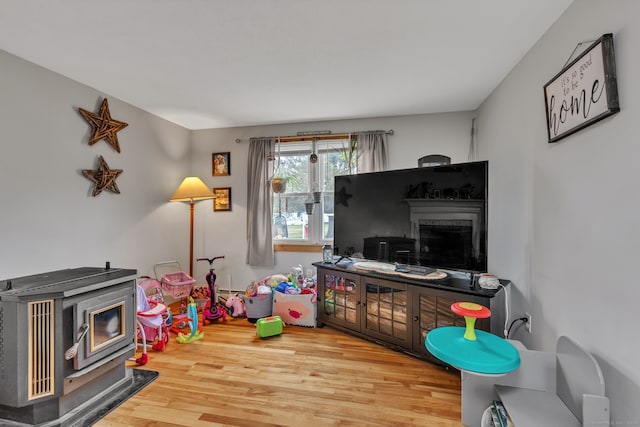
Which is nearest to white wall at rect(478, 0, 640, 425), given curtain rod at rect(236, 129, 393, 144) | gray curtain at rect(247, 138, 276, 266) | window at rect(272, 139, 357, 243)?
curtain rod at rect(236, 129, 393, 144)

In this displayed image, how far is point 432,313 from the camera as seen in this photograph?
2293mm

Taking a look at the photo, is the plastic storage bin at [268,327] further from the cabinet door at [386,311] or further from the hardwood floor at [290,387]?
the cabinet door at [386,311]

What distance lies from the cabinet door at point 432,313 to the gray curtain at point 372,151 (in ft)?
5.16

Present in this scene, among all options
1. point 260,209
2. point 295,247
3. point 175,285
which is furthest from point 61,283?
point 295,247

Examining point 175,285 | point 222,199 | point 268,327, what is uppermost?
point 222,199

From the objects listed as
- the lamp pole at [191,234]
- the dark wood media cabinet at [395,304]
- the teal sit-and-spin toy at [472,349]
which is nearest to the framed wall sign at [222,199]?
the lamp pole at [191,234]

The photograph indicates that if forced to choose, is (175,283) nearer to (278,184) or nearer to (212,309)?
(212,309)

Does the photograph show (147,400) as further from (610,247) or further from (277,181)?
(610,247)

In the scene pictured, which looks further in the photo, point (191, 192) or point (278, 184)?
point (278, 184)

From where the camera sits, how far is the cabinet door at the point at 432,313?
214 cm

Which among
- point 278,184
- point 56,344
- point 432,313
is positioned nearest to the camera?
point 56,344

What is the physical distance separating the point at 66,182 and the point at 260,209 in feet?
6.27

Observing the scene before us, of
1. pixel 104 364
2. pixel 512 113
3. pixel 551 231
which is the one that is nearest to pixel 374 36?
pixel 512 113

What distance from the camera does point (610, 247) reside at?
127cm
